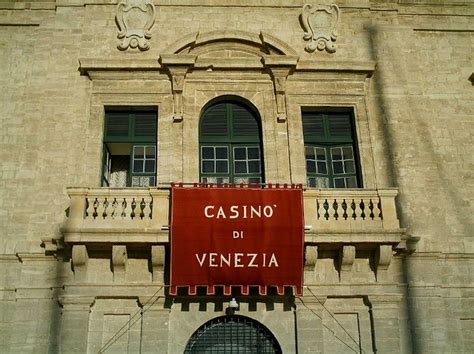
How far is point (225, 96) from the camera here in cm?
1443

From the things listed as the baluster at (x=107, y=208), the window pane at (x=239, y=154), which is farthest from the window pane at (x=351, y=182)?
the baluster at (x=107, y=208)

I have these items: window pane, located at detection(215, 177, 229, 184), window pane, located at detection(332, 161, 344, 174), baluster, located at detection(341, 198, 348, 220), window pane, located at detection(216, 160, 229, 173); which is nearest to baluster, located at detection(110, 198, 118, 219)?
Result: window pane, located at detection(215, 177, 229, 184)

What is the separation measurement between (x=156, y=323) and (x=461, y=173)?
24.9 feet

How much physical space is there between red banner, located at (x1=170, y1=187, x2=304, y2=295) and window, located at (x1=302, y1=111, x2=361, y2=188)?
69.5 inches

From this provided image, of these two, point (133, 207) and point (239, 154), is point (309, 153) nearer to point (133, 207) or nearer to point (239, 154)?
point (239, 154)

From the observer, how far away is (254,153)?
558 inches

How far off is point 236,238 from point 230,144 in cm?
274

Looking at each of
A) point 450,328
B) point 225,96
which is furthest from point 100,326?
point 450,328

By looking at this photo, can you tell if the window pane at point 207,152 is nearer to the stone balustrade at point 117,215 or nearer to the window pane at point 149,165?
the window pane at point 149,165

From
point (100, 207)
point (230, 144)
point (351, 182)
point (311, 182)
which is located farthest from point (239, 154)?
point (100, 207)

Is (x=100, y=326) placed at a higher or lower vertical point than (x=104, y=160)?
lower

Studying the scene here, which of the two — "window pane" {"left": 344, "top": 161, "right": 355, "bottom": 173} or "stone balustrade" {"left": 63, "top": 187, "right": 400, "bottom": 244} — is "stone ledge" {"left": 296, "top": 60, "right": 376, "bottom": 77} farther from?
"stone balustrade" {"left": 63, "top": 187, "right": 400, "bottom": 244}

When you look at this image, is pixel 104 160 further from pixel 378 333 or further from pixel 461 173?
pixel 461 173

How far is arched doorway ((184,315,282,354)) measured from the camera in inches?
475
